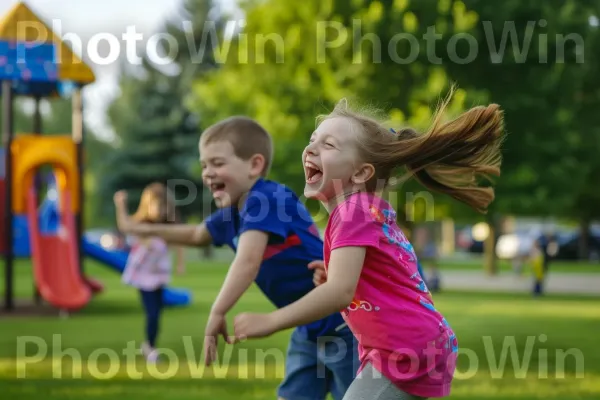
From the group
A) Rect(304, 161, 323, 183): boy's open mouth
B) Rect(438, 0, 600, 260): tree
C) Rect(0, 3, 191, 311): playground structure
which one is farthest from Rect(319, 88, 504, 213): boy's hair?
Rect(438, 0, 600, 260): tree

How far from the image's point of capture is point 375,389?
3141 millimetres

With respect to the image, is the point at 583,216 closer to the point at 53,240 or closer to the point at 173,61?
the point at 173,61

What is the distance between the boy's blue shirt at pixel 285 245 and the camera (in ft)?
12.7

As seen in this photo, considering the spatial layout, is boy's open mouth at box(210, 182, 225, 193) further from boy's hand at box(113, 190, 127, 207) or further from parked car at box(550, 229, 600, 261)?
parked car at box(550, 229, 600, 261)

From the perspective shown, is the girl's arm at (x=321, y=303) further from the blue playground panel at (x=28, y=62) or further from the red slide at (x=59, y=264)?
the blue playground panel at (x=28, y=62)

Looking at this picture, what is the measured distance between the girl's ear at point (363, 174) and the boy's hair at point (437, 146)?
2cm

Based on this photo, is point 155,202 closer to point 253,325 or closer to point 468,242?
point 253,325

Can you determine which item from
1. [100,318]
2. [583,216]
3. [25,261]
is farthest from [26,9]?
[583,216]

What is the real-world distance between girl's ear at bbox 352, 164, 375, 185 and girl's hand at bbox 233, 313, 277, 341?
2.15 feet

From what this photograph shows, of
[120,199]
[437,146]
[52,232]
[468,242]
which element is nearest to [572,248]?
[468,242]

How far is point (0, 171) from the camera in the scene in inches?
776

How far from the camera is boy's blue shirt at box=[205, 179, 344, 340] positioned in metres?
3.86

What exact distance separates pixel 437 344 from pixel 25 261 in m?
38.5

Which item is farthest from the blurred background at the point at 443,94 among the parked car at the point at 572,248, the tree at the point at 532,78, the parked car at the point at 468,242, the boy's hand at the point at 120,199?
the parked car at the point at 468,242
